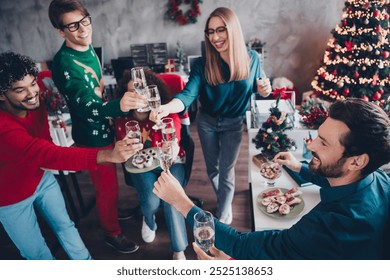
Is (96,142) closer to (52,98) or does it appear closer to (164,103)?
(164,103)

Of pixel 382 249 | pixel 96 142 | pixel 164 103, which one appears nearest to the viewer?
pixel 382 249

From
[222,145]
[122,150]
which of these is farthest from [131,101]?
[222,145]

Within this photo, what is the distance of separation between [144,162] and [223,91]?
0.67m

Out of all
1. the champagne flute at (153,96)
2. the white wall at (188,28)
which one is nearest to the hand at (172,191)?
the champagne flute at (153,96)

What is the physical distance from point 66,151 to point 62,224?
1.86ft

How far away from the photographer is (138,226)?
2.47m

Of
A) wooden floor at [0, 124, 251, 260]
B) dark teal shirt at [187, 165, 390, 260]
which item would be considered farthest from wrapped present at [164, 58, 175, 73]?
dark teal shirt at [187, 165, 390, 260]

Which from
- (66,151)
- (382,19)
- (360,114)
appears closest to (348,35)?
(382,19)

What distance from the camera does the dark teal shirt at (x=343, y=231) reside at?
0.99 metres

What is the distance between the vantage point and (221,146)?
211cm

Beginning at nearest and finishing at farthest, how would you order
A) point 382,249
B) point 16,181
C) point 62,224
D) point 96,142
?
point 382,249 < point 16,181 < point 62,224 < point 96,142

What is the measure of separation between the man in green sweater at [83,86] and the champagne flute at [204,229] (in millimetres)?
603

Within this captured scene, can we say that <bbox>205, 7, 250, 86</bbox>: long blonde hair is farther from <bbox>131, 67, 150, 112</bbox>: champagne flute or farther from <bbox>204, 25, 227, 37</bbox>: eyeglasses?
<bbox>131, 67, 150, 112</bbox>: champagne flute

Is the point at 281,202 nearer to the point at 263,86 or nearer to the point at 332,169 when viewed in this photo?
the point at 332,169
